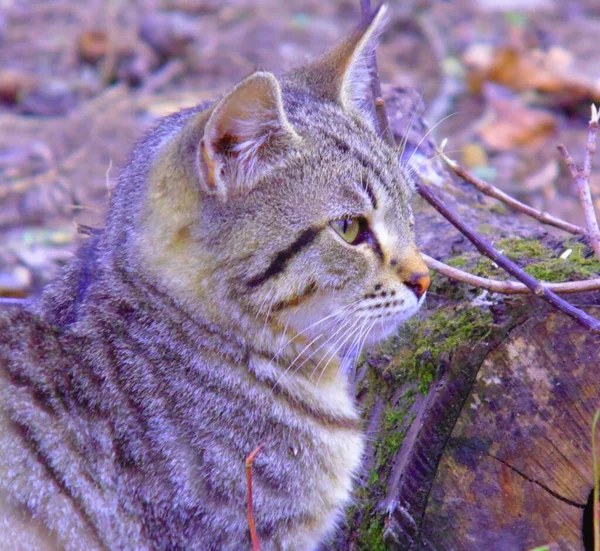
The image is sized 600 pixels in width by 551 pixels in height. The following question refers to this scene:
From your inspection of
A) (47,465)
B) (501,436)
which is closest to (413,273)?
(501,436)

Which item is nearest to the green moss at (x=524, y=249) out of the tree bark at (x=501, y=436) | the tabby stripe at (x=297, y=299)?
the tree bark at (x=501, y=436)

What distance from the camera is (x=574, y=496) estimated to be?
107 inches

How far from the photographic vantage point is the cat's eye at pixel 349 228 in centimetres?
286

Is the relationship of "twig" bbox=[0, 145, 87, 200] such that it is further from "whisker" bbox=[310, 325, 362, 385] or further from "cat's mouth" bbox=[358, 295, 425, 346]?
"cat's mouth" bbox=[358, 295, 425, 346]

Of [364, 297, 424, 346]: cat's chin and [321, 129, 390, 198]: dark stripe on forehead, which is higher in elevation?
[321, 129, 390, 198]: dark stripe on forehead

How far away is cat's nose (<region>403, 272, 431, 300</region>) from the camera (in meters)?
2.90

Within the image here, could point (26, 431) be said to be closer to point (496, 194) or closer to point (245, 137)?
point (245, 137)

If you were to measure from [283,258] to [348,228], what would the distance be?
267 mm

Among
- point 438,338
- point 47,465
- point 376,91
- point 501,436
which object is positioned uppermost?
point 376,91

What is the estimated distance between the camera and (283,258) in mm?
2781

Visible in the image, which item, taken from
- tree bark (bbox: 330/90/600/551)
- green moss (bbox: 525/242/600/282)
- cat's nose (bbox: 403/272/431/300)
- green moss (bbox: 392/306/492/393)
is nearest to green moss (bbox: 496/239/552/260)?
green moss (bbox: 525/242/600/282)

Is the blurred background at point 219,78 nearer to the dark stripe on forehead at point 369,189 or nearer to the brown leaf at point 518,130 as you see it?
the brown leaf at point 518,130

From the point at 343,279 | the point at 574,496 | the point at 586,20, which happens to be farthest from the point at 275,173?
the point at 586,20

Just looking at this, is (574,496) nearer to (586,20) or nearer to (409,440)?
(409,440)
